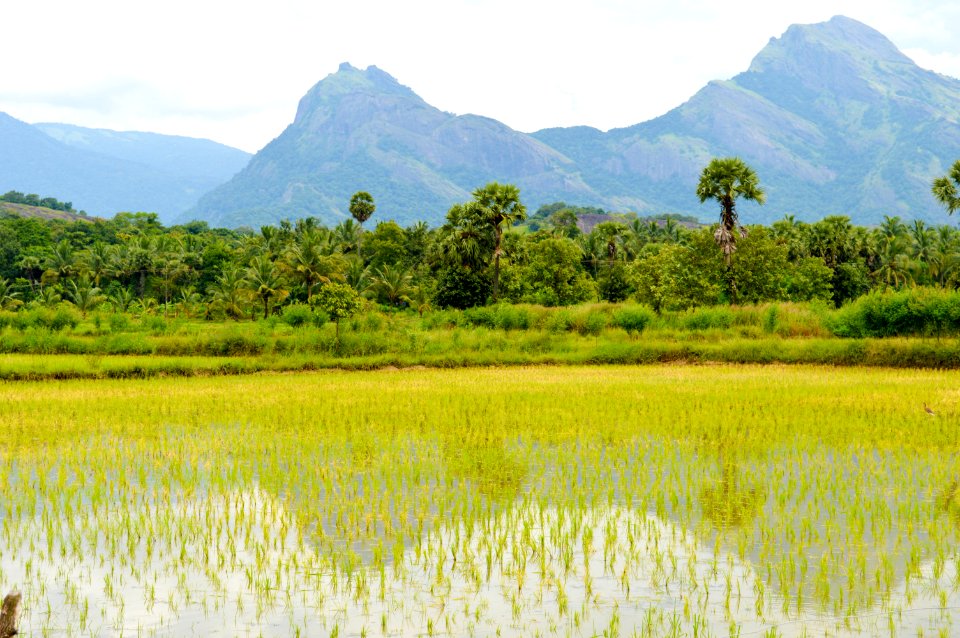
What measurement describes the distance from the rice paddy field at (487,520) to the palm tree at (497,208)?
1485 inches

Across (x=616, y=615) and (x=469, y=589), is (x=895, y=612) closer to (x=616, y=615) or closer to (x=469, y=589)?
(x=616, y=615)

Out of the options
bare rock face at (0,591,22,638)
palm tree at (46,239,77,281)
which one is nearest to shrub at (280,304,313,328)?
palm tree at (46,239,77,281)

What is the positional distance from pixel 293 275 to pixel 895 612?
61.8 meters

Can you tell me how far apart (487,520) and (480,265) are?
5073 centimetres

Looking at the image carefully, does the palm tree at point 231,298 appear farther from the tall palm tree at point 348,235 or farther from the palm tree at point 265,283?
the tall palm tree at point 348,235

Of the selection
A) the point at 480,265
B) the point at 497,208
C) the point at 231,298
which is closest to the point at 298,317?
the point at 480,265

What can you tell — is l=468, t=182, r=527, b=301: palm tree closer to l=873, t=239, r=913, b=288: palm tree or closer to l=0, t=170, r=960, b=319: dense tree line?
l=0, t=170, r=960, b=319: dense tree line

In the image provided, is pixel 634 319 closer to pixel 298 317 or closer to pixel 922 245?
pixel 298 317

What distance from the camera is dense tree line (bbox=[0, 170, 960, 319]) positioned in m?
53.6

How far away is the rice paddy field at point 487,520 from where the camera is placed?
25.0 feet

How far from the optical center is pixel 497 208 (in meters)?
57.3

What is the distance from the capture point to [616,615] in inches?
292

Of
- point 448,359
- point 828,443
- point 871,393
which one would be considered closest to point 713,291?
point 448,359

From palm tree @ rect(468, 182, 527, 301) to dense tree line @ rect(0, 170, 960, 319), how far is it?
0.32ft
